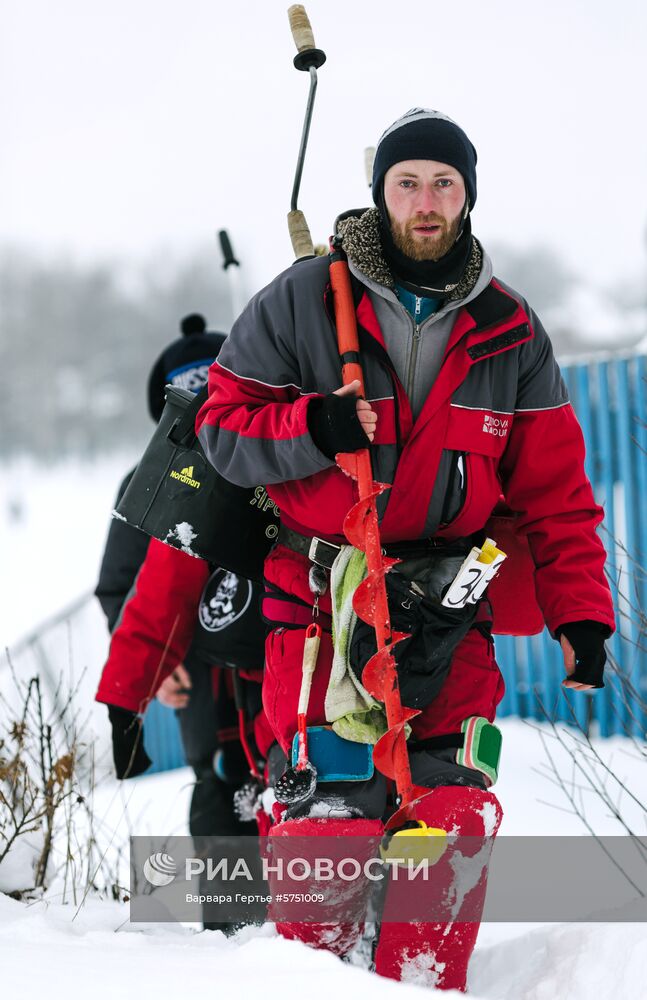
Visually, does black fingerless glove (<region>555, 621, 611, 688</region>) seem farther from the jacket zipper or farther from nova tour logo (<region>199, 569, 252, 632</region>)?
nova tour logo (<region>199, 569, 252, 632</region>)

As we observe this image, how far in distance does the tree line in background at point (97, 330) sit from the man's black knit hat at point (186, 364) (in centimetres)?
3329

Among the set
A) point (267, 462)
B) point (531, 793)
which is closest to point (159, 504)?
point (267, 462)

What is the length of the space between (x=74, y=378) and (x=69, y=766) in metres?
40.5

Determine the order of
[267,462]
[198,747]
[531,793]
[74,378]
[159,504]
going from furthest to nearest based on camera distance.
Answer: [74,378], [531,793], [198,747], [159,504], [267,462]

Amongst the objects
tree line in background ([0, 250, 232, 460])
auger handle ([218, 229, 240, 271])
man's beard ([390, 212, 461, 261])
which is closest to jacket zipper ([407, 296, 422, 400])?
man's beard ([390, 212, 461, 261])

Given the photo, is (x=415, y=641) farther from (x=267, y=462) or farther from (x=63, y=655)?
(x=63, y=655)

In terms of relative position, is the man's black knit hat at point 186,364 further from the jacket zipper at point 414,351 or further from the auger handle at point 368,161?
the jacket zipper at point 414,351

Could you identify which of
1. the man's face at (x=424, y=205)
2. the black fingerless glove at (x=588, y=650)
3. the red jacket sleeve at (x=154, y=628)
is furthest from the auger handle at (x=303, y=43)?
the black fingerless glove at (x=588, y=650)

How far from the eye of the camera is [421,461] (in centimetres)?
250

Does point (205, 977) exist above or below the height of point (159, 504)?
below

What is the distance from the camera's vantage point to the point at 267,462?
97.1 inches

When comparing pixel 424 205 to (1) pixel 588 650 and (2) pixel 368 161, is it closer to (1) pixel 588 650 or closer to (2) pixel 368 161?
(2) pixel 368 161

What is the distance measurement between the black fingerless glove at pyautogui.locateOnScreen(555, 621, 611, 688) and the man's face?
97cm

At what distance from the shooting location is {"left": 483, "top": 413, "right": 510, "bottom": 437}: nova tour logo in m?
2.57
